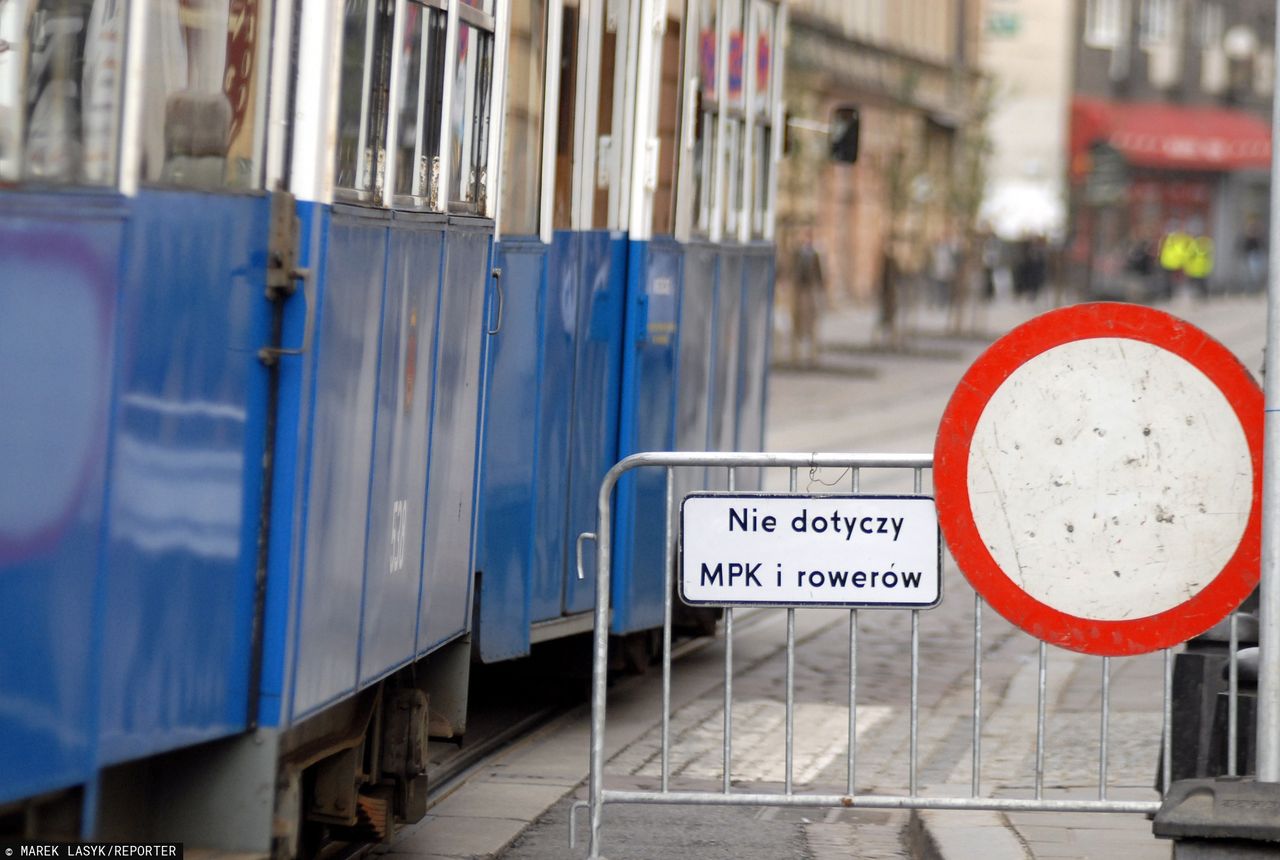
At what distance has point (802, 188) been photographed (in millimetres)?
32594

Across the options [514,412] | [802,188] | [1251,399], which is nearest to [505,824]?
[514,412]

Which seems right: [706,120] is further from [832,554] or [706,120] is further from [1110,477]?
[1110,477]

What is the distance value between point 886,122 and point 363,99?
46.9m

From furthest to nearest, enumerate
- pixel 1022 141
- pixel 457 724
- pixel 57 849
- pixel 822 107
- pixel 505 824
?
pixel 1022 141 → pixel 822 107 → pixel 505 824 → pixel 457 724 → pixel 57 849

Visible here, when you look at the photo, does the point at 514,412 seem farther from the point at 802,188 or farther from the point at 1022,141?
the point at 1022,141

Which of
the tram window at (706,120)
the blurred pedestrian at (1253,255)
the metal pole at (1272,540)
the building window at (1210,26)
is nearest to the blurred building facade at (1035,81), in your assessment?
the blurred pedestrian at (1253,255)

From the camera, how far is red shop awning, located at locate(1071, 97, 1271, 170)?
210 ft

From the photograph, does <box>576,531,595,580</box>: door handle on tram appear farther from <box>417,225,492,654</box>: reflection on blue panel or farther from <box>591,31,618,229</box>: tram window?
<box>417,225,492,654</box>: reflection on blue panel

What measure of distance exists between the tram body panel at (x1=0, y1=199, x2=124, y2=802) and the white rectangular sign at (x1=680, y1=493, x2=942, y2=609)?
8.33ft

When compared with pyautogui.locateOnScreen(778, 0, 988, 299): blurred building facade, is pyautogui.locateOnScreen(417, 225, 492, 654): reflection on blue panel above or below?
below

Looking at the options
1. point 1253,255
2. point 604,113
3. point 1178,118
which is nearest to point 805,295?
point 604,113

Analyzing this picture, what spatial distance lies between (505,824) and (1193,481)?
2.47 metres

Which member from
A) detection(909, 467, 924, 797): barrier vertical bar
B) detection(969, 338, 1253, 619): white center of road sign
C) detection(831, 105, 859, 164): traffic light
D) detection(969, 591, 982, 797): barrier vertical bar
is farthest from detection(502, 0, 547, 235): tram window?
detection(831, 105, 859, 164): traffic light

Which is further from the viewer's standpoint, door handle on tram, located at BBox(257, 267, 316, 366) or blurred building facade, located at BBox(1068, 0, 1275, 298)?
blurred building facade, located at BBox(1068, 0, 1275, 298)
